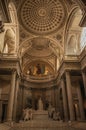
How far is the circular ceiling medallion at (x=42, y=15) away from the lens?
54.3ft

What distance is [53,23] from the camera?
18.3 meters

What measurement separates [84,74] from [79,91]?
426 centimetres

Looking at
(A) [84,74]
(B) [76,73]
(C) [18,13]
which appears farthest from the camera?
(B) [76,73]

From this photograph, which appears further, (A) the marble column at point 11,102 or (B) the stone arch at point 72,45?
(B) the stone arch at point 72,45

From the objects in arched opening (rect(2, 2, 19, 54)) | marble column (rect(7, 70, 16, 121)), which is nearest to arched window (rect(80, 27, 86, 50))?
arched opening (rect(2, 2, 19, 54))

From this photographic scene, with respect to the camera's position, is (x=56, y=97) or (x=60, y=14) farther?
(x=56, y=97)

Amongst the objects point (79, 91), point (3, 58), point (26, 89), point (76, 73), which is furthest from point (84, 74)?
point (26, 89)

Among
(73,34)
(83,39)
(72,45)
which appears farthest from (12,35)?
(83,39)

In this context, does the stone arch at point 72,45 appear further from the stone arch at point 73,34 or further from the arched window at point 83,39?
the arched window at point 83,39

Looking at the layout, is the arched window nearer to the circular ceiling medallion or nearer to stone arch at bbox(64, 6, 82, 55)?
stone arch at bbox(64, 6, 82, 55)

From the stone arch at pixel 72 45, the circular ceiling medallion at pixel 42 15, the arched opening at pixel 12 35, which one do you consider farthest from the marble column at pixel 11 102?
the stone arch at pixel 72 45

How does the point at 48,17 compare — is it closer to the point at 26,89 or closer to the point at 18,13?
the point at 18,13

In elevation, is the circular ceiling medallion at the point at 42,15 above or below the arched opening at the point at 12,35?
above

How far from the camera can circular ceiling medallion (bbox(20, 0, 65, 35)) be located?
54.3ft
